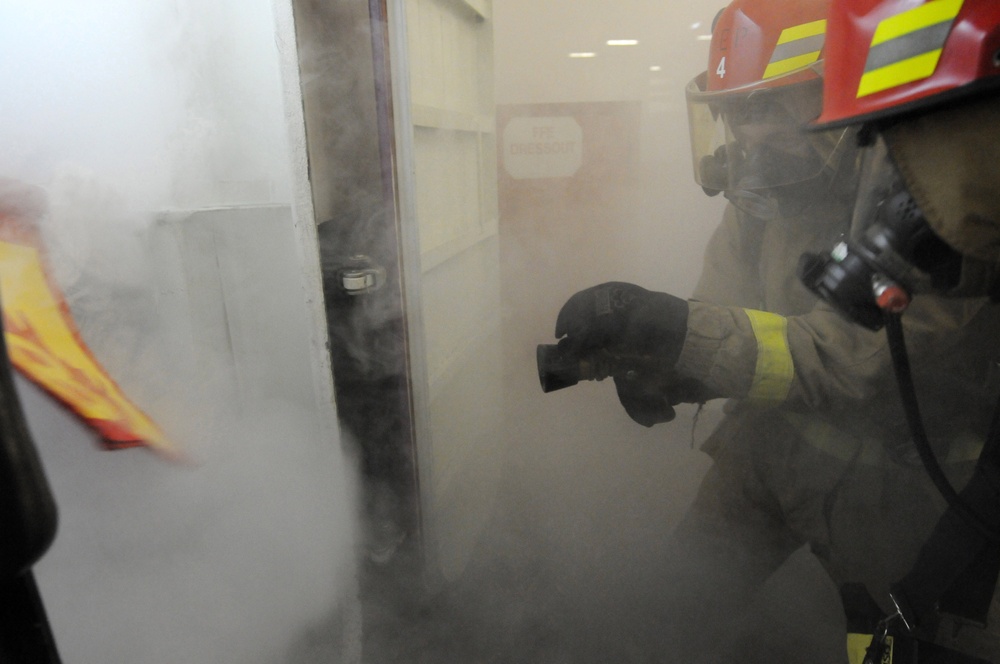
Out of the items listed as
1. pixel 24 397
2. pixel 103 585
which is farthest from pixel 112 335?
pixel 103 585

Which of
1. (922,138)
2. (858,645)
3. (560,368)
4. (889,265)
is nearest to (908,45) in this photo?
(922,138)

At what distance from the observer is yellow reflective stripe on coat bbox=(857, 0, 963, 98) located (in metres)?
0.77

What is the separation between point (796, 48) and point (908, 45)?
51 cm

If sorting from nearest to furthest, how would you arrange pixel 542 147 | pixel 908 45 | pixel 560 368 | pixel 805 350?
pixel 908 45, pixel 805 350, pixel 560 368, pixel 542 147

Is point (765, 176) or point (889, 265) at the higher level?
point (765, 176)

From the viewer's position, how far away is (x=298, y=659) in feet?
4.07

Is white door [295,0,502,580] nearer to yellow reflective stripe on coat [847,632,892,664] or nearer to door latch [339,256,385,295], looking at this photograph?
door latch [339,256,385,295]

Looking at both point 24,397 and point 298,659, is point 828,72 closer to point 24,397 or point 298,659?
point 24,397

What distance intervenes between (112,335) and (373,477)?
2.63 feet

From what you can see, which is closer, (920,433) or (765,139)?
(920,433)

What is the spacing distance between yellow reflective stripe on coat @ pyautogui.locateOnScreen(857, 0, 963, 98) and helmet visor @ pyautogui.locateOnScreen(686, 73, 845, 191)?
0.92 feet

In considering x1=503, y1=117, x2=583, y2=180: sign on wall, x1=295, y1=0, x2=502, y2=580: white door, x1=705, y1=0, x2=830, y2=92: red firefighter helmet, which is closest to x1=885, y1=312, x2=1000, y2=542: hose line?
x1=705, y1=0, x2=830, y2=92: red firefighter helmet

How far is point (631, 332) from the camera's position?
3.86ft

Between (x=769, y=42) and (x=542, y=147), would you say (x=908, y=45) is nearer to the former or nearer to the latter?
(x=769, y=42)
